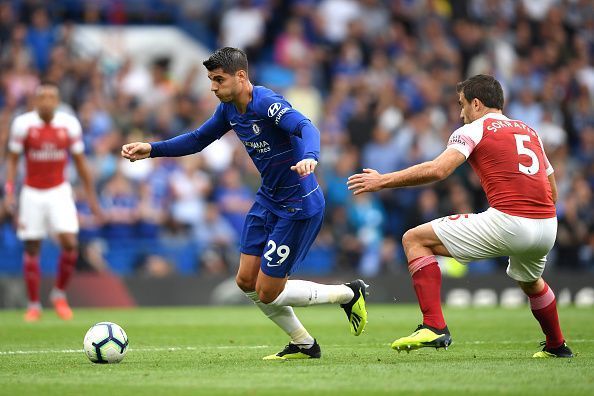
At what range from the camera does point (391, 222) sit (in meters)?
20.0

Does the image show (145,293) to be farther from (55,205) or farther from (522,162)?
(522,162)

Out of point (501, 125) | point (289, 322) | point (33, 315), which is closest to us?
point (501, 125)

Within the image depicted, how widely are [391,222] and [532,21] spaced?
782cm

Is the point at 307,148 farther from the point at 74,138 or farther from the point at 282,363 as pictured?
the point at 74,138

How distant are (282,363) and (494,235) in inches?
74.9

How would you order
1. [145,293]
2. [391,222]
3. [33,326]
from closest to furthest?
[33,326]
[145,293]
[391,222]

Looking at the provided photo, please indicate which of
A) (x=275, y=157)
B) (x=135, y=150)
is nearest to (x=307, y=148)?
(x=275, y=157)

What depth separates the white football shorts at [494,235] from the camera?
816 cm

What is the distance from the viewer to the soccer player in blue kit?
8602 mm

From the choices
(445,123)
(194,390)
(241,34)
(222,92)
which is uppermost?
(241,34)

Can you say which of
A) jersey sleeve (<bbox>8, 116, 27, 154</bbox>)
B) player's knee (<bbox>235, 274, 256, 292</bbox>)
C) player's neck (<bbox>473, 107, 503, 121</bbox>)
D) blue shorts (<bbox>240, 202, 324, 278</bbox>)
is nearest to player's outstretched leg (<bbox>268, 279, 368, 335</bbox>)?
blue shorts (<bbox>240, 202, 324, 278</bbox>)

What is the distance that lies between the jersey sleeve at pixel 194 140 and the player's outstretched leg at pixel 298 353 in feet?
6.08

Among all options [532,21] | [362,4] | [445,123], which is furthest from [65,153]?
[532,21]

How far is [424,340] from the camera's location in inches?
310
